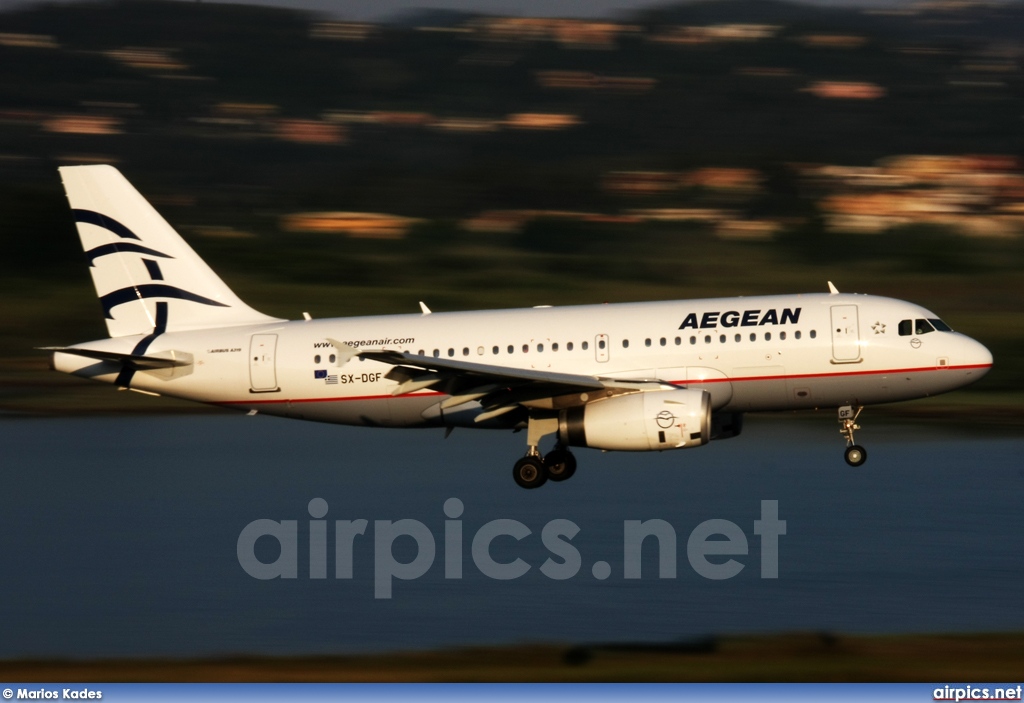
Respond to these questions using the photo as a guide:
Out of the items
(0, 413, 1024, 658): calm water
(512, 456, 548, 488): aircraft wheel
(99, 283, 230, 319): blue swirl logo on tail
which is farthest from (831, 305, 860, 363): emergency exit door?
(99, 283, 230, 319): blue swirl logo on tail

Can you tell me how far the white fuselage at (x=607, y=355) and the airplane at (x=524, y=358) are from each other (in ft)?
0.10

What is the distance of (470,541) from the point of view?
27578mm

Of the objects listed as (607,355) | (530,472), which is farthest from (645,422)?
(530,472)

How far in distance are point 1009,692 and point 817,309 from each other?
14479mm

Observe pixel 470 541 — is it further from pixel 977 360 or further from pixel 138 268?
pixel 977 360

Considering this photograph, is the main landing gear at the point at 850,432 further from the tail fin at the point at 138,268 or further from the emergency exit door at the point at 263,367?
the tail fin at the point at 138,268

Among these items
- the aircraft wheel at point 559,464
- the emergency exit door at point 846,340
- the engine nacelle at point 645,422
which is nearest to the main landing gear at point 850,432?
the emergency exit door at point 846,340

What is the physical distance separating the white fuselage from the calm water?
98.0 inches

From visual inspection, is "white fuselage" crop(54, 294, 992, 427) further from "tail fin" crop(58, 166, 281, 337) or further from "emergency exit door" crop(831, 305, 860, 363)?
"tail fin" crop(58, 166, 281, 337)

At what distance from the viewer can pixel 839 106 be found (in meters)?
196

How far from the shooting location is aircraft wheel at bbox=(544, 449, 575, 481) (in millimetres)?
30688

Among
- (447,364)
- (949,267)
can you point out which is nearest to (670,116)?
(949,267)

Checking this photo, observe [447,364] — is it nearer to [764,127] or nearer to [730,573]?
[730,573]

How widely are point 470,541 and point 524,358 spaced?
4.48m
